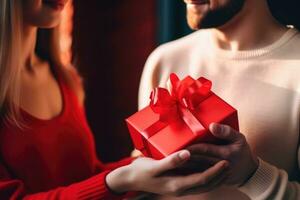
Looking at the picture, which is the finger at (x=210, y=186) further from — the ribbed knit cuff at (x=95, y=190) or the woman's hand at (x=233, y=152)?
the ribbed knit cuff at (x=95, y=190)

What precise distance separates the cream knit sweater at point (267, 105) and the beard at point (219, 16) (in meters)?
0.05

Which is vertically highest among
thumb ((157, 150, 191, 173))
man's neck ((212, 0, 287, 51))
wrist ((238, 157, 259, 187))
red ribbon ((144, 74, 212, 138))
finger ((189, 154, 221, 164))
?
man's neck ((212, 0, 287, 51))

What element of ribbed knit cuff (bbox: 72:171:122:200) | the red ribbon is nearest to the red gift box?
the red ribbon

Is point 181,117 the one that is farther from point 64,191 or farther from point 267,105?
point 64,191

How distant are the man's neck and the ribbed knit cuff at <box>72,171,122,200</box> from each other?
1.02 feet

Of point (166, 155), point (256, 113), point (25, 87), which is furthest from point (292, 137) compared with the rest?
point (25, 87)

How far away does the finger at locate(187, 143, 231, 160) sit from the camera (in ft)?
2.38

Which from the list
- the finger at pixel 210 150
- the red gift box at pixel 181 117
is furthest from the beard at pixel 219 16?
the finger at pixel 210 150

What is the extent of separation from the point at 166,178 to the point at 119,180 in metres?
0.10

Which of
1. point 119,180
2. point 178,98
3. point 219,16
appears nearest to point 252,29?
point 219,16

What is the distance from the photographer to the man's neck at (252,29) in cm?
→ 83

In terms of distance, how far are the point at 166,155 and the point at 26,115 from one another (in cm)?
29

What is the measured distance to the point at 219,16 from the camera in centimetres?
83

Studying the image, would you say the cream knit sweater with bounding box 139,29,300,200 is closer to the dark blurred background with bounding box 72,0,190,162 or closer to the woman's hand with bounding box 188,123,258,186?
the woman's hand with bounding box 188,123,258,186
